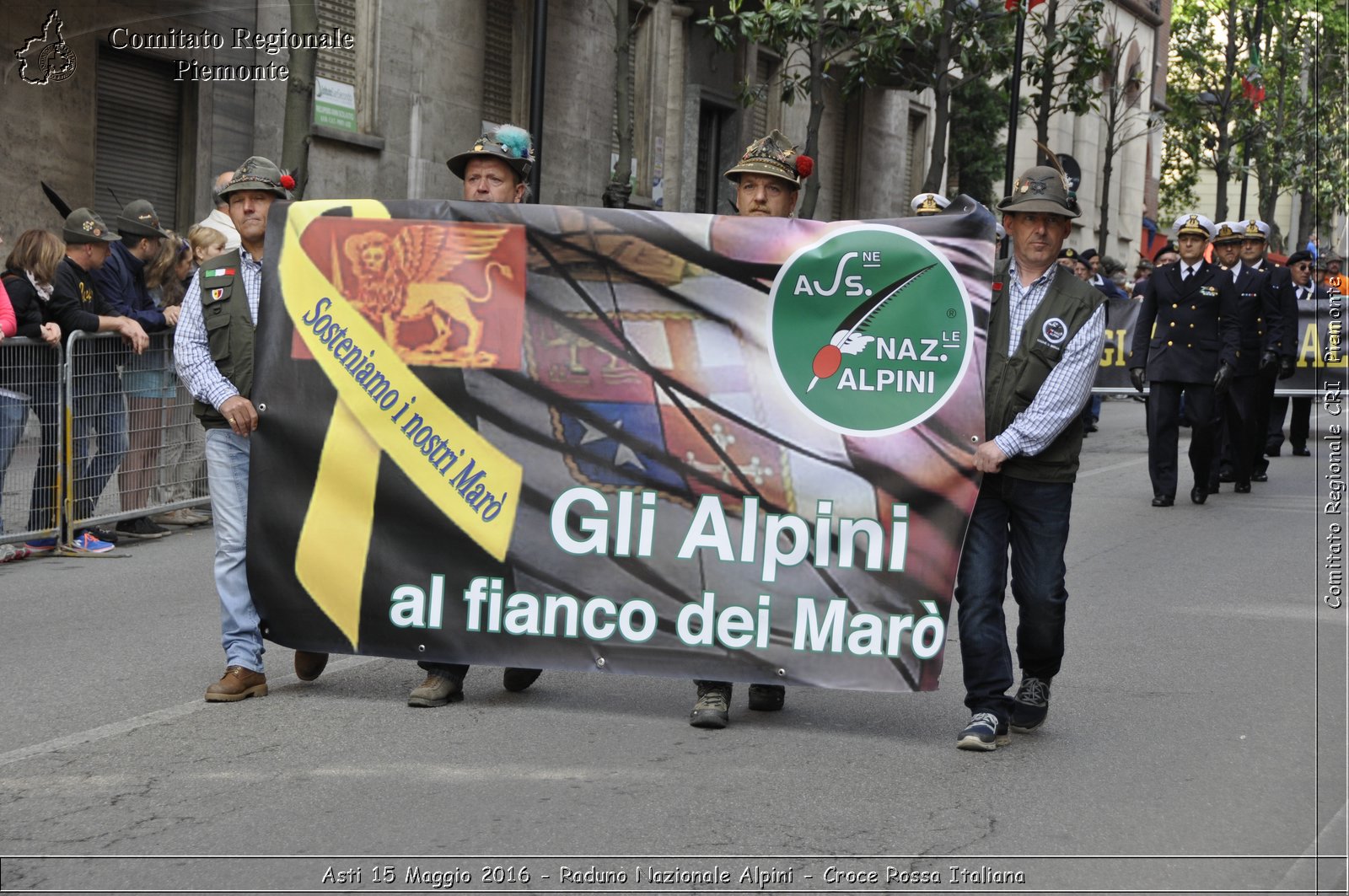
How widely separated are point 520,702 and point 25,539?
4778 mm

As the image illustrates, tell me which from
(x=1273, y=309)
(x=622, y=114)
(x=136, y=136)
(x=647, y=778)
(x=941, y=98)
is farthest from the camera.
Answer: (x=941, y=98)

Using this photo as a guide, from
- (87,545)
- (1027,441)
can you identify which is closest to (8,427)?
(87,545)

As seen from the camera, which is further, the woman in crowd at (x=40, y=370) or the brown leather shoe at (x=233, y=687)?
the woman in crowd at (x=40, y=370)

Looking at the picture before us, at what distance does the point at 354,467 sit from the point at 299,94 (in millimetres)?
8006

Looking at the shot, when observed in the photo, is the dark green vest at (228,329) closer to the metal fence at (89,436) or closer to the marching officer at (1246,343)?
the metal fence at (89,436)

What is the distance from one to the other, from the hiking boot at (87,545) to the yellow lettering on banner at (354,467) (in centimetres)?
442

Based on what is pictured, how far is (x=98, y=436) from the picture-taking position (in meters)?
10.4

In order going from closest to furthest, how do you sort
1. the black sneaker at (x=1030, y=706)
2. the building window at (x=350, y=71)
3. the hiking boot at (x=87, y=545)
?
the black sneaker at (x=1030, y=706), the hiking boot at (x=87, y=545), the building window at (x=350, y=71)

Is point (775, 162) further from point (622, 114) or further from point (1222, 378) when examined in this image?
point (622, 114)

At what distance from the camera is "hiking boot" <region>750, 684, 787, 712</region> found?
6.45m

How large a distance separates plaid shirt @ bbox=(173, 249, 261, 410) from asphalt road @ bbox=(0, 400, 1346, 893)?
3.89 feet

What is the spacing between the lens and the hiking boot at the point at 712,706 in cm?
608

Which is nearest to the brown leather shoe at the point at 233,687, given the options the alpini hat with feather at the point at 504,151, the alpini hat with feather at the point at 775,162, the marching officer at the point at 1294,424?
the alpini hat with feather at the point at 504,151

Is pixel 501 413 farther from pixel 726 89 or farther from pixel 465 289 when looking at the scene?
pixel 726 89
